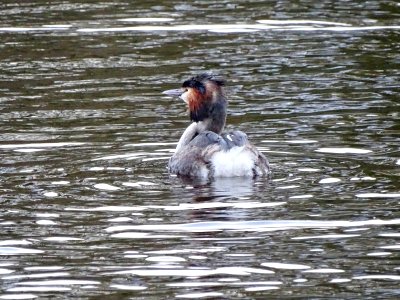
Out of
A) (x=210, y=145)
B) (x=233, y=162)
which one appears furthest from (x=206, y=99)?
(x=233, y=162)

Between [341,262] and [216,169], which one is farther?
[216,169]

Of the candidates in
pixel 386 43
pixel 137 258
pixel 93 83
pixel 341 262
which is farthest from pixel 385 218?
pixel 386 43

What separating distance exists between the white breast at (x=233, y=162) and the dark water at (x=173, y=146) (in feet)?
0.56

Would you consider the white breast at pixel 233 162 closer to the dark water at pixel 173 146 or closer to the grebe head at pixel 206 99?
the dark water at pixel 173 146

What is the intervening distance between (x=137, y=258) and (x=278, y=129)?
17.4ft

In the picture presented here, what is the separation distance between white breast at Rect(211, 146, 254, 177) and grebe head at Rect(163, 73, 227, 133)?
0.94 metres

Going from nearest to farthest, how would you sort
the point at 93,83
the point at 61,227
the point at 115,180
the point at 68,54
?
the point at 61,227 → the point at 115,180 → the point at 93,83 → the point at 68,54

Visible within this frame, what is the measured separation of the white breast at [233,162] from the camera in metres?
12.2

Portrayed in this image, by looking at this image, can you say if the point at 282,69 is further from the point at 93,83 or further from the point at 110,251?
the point at 110,251

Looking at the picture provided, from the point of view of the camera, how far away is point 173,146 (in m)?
13.9

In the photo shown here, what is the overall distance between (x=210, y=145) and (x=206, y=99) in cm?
83

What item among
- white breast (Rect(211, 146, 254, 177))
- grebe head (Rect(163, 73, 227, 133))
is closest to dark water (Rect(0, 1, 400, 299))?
white breast (Rect(211, 146, 254, 177))

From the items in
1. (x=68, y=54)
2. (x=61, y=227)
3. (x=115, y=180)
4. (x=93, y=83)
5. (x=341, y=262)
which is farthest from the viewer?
(x=68, y=54)

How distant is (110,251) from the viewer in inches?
377
